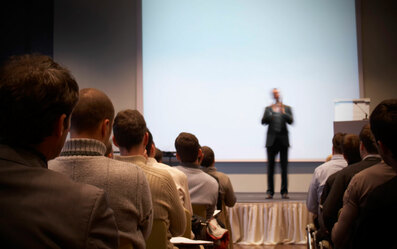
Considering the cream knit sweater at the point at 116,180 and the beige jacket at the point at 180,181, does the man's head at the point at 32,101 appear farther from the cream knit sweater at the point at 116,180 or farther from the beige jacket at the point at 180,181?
the beige jacket at the point at 180,181

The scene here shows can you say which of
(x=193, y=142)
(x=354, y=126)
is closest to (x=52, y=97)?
(x=193, y=142)

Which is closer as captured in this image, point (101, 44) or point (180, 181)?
point (180, 181)

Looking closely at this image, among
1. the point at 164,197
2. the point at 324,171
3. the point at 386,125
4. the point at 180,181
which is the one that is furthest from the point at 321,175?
the point at 386,125

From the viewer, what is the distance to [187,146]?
3.01m

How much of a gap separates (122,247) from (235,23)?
602 cm

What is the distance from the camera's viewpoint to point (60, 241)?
0.74m

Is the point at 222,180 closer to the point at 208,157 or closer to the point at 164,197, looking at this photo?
the point at 208,157

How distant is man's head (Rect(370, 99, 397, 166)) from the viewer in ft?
4.40

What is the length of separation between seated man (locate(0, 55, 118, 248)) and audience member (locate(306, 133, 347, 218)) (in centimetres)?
302

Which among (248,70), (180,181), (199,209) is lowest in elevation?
(199,209)

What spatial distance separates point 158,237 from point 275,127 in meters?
4.56

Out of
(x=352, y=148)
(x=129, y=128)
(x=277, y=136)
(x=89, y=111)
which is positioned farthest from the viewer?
(x=277, y=136)

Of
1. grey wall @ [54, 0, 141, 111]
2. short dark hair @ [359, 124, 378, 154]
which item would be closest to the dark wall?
grey wall @ [54, 0, 141, 111]

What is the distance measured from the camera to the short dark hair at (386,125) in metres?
1.34
